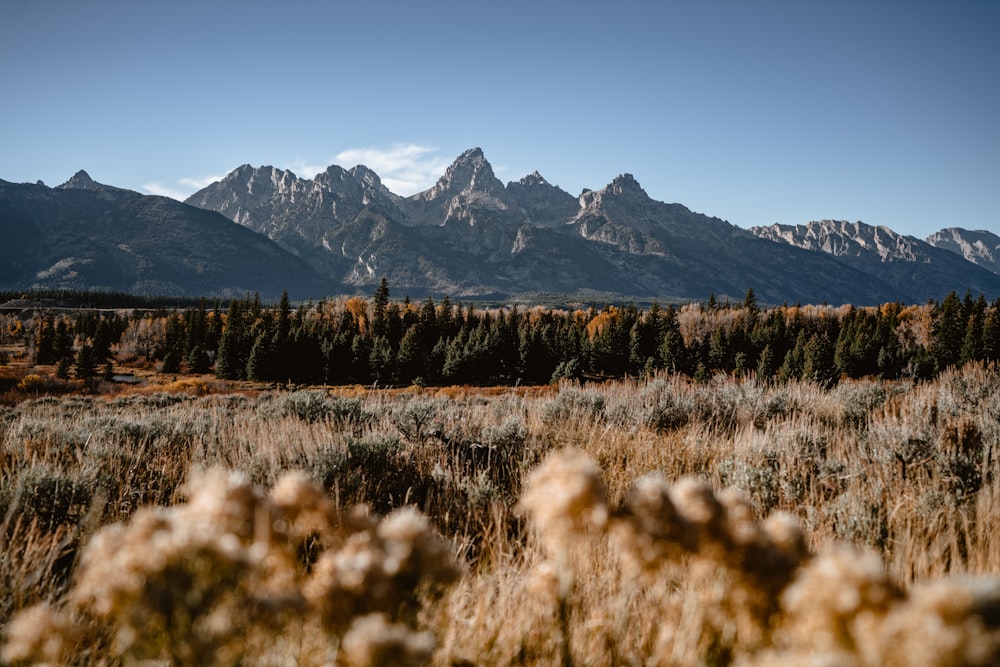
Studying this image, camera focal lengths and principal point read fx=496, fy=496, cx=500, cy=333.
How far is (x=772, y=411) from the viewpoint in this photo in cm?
859

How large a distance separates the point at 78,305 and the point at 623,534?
217 meters

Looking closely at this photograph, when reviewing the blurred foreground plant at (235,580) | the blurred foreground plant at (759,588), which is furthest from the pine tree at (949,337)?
the blurred foreground plant at (235,580)

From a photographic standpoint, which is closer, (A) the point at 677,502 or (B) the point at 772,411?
(A) the point at 677,502

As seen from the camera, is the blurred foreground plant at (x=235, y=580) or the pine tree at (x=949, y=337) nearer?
the blurred foreground plant at (x=235, y=580)

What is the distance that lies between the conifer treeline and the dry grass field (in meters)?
52.6

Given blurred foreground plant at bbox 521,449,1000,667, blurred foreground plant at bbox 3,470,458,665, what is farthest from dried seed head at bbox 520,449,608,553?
blurred foreground plant at bbox 3,470,458,665

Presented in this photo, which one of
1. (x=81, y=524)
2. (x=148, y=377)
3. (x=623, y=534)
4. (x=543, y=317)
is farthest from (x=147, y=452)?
(x=543, y=317)

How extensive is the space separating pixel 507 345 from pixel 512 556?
7392 centimetres

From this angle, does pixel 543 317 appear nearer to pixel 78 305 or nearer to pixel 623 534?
pixel 623 534

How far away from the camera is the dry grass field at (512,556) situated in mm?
973

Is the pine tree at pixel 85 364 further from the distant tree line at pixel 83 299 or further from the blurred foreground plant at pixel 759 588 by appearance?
the distant tree line at pixel 83 299

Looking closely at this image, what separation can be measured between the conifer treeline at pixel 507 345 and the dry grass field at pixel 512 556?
173 feet

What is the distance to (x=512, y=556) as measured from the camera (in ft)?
10.6

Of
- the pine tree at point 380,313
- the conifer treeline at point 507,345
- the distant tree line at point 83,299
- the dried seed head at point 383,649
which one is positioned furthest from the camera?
the distant tree line at point 83,299
